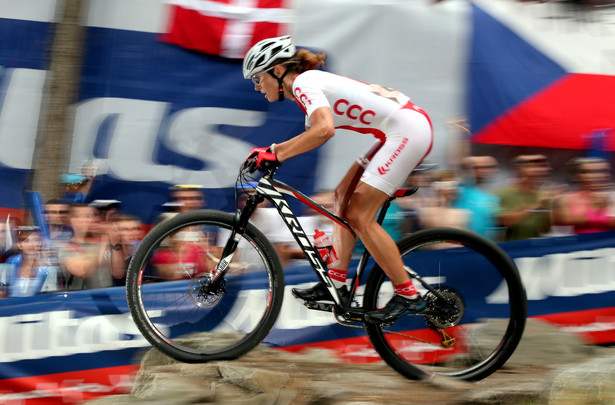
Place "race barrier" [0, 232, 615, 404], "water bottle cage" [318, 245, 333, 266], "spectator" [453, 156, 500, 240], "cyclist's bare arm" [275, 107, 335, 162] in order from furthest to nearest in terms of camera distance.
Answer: "spectator" [453, 156, 500, 240] < "race barrier" [0, 232, 615, 404] < "water bottle cage" [318, 245, 333, 266] < "cyclist's bare arm" [275, 107, 335, 162]

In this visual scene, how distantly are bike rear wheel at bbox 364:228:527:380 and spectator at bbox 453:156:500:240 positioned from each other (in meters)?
1.66

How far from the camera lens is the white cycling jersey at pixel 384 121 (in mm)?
4156

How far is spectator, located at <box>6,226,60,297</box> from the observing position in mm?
5848

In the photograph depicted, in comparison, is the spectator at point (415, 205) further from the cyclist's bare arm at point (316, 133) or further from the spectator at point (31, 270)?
the spectator at point (31, 270)

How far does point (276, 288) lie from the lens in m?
4.21

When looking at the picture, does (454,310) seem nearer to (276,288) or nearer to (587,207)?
(276,288)

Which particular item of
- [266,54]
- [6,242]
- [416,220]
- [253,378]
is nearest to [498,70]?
[416,220]

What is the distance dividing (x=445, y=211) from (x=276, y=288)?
2390 millimetres

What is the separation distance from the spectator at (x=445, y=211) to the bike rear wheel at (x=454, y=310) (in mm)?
1469

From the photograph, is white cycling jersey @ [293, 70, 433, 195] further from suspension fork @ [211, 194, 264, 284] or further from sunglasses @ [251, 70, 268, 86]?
suspension fork @ [211, 194, 264, 284]

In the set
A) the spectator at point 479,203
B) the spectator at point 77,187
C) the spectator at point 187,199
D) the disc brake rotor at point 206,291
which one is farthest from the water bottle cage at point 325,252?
the spectator at point 77,187

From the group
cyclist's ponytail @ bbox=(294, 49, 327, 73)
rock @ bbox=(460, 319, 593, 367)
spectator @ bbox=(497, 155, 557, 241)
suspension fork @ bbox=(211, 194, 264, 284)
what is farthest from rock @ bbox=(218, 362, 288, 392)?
spectator @ bbox=(497, 155, 557, 241)

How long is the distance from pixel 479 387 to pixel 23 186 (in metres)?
6.05

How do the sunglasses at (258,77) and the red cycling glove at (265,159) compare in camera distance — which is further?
the sunglasses at (258,77)
